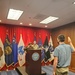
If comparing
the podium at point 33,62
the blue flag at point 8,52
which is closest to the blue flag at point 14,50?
the blue flag at point 8,52

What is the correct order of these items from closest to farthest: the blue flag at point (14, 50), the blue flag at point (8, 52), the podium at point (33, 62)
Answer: the podium at point (33, 62)
the blue flag at point (8, 52)
the blue flag at point (14, 50)

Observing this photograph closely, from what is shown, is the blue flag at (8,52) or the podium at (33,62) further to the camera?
the blue flag at (8,52)

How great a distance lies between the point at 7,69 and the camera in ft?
19.4

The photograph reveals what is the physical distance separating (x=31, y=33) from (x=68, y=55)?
4697 millimetres

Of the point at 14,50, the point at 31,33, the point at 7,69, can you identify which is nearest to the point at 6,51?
the point at 14,50

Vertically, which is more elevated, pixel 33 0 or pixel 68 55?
pixel 33 0

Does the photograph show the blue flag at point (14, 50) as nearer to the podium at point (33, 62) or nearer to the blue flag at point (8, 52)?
the blue flag at point (8, 52)

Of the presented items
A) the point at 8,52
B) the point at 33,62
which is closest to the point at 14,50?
the point at 8,52

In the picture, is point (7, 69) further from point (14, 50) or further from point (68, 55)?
point (68, 55)

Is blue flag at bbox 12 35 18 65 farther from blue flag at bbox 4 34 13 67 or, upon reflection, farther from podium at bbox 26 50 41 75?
podium at bbox 26 50 41 75

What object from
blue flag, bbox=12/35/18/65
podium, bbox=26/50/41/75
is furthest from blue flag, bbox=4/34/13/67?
podium, bbox=26/50/41/75

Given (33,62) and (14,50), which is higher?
(14,50)

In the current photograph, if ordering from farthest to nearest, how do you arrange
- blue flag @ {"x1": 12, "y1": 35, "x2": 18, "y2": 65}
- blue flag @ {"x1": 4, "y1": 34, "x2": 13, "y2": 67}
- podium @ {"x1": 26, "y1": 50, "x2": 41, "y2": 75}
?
blue flag @ {"x1": 12, "y1": 35, "x2": 18, "y2": 65}
blue flag @ {"x1": 4, "y1": 34, "x2": 13, "y2": 67}
podium @ {"x1": 26, "y1": 50, "x2": 41, "y2": 75}

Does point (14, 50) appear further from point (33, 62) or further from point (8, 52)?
point (33, 62)
